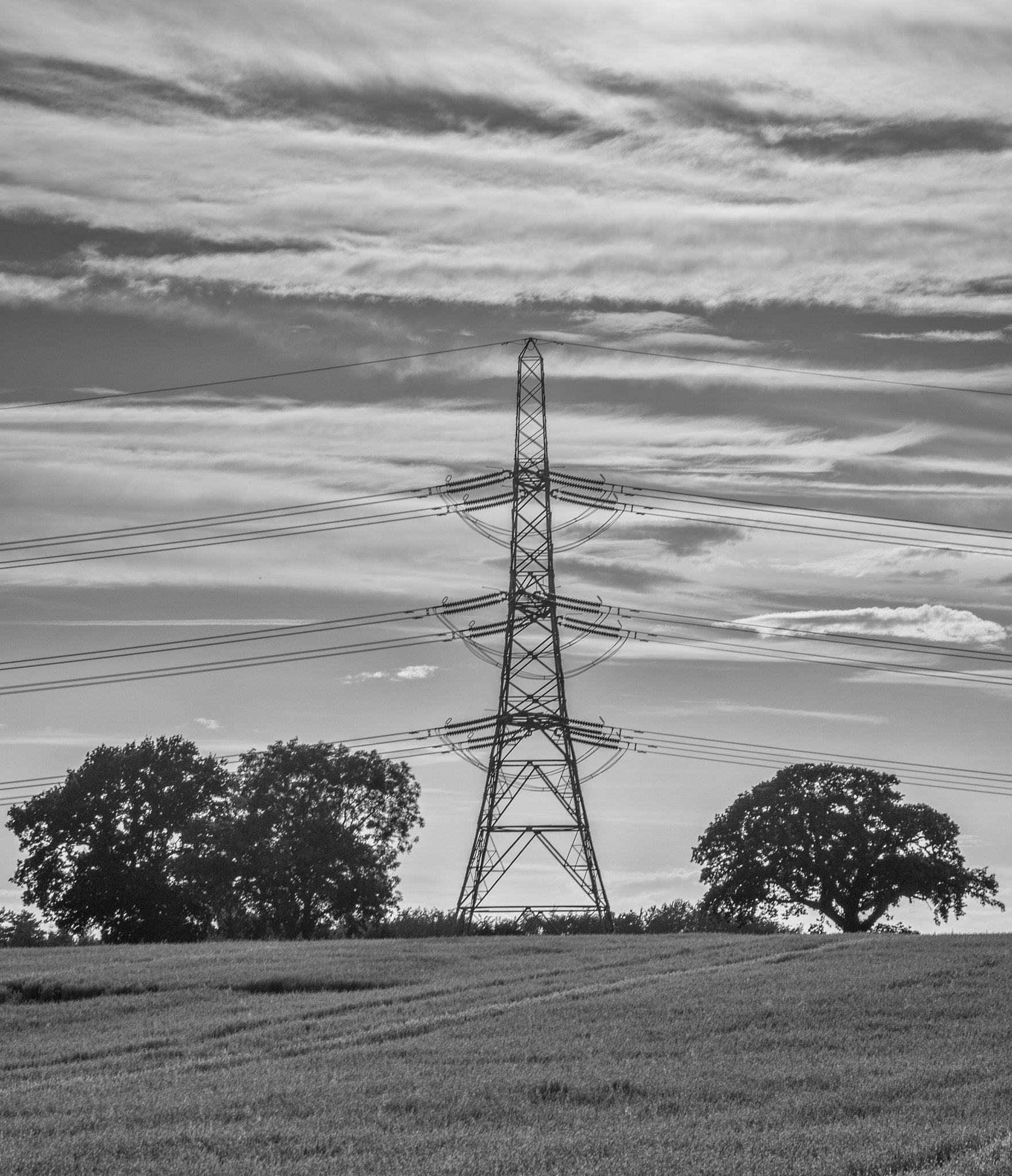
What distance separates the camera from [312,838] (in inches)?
2285

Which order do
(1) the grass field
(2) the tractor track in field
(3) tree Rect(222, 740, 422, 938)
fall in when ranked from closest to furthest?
(1) the grass field, (2) the tractor track in field, (3) tree Rect(222, 740, 422, 938)

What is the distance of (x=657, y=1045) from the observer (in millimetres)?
20344

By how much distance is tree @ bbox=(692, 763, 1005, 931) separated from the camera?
61.0m

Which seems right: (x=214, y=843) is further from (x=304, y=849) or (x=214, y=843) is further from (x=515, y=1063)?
(x=515, y=1063)

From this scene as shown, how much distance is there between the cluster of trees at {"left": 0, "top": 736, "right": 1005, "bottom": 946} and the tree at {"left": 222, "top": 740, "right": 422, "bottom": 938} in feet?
0.22

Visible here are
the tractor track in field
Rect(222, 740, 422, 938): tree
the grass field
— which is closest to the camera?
the grass field

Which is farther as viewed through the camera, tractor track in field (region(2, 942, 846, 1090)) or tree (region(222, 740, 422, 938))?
tree (region(222, 740, 422, 938))

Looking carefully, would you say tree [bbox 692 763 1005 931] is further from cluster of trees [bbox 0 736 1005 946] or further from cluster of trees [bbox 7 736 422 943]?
cluster of trees [bbox 7 736 422 943]

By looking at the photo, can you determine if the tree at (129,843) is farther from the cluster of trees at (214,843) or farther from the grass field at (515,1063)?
the grass field at (515,1063)

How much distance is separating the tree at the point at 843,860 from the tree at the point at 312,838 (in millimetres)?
16875

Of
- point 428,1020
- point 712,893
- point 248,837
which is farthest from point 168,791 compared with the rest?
point 428,1020

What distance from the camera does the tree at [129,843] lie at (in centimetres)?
5891

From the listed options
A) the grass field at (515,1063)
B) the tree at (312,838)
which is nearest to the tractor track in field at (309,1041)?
the grass field at (515,1063)

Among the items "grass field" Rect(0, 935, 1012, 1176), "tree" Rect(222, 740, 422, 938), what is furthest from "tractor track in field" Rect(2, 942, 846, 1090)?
"tree" Rect(222, 740, 422, 938)
